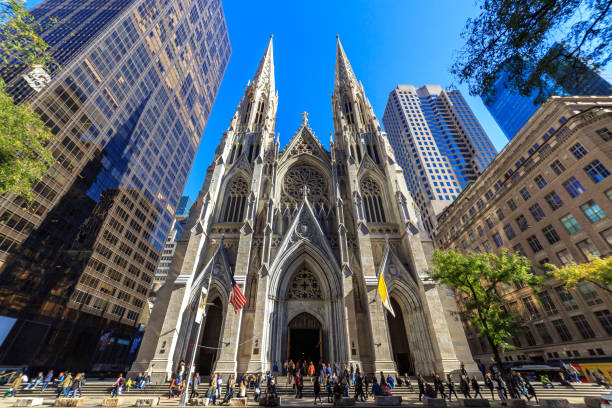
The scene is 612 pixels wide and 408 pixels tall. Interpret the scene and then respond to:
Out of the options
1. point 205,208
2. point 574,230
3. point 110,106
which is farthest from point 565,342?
point 110,106

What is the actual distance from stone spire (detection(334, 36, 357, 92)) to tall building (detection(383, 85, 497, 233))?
3325 cm

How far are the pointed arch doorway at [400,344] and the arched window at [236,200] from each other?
16396 mm

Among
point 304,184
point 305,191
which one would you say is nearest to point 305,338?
point 305,191

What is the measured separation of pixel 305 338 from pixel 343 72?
3808 centimetres

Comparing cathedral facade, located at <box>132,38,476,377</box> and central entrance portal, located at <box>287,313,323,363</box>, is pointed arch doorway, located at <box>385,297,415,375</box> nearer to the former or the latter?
cathedral facade, located at <box>132,38,476,377</box>

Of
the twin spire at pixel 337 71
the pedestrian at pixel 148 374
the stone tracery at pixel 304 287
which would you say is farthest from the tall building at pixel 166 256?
the pedestrian at pixel 148 374

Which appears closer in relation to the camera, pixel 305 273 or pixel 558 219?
pixel 305 273

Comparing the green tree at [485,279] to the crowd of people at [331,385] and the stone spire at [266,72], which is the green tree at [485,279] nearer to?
the crowd of people at [331,385]

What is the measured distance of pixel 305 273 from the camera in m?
22.2

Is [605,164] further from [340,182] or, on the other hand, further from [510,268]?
[340,182]

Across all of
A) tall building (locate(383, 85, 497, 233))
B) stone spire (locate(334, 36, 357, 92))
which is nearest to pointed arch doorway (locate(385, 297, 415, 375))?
stone spire (locate(334, 36, 357, 92))

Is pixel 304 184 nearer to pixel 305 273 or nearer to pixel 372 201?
pixel 372 201

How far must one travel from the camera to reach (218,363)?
52.5 feet

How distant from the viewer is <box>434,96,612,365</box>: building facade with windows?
21.2m
